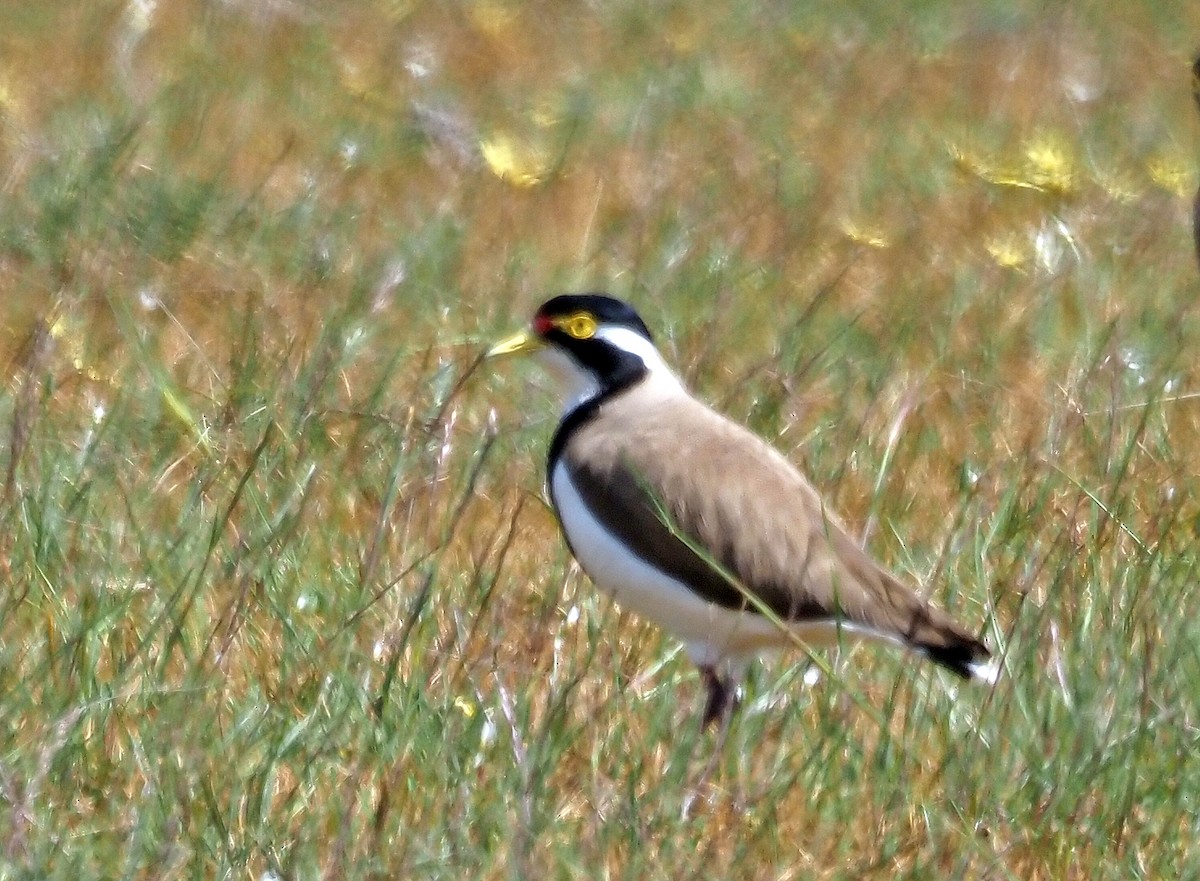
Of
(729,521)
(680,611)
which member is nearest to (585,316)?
(729,521)

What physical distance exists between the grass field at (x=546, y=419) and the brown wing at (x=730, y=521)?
0.16 meters

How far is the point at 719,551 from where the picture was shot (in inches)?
168

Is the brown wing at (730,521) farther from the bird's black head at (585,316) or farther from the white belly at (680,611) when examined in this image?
the bird's black head at (585,316)

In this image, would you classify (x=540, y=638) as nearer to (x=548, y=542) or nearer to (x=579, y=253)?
(x=548, y=542)

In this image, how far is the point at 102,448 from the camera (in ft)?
16.8

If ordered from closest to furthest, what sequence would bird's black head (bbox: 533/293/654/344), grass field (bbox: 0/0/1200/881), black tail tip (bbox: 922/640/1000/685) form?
grass field (bbox: 0/0/1200/881) → black tail tip (bbox: 922/640/1000/685) → bird's black head (bbox: 533/293/654/344)

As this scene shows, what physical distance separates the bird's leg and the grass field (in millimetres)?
61

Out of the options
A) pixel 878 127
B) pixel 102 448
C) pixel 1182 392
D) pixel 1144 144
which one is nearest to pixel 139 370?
pixel 102 448

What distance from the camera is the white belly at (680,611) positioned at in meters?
4.16

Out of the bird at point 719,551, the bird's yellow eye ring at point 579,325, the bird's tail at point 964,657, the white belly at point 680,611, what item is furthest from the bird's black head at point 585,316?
the bird's tail at point 964,657

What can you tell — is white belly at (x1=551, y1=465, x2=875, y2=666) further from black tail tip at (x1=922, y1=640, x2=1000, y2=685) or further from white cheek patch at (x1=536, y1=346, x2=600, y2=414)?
white cheek patch at (x1=536, y1=346, x2=600, y2=414)

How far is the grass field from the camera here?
3580mm

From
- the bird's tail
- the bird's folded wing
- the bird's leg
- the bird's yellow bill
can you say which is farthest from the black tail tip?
the bird's yellow bill

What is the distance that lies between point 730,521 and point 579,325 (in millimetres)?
697
